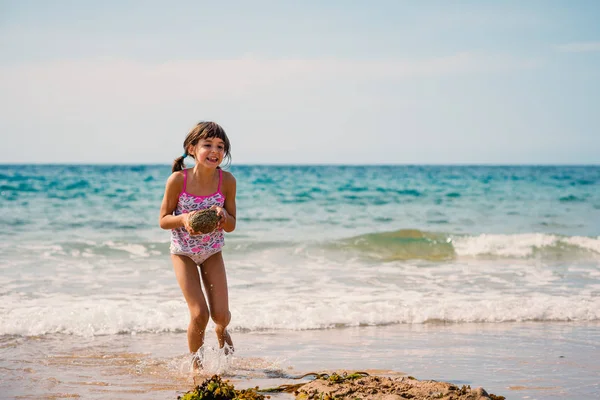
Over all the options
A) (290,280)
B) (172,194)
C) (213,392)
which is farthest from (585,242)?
(213,392)

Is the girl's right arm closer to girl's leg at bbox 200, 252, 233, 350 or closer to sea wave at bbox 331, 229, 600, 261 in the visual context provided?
girl's leg at bbox 200, 252, 233, 350

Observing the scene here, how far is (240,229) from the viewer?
15.8 meters

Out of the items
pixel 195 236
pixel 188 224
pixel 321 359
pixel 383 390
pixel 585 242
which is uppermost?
pixel 188 224

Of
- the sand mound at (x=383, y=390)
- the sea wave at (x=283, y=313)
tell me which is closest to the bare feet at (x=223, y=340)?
the sand mound at (x=383, y=390)

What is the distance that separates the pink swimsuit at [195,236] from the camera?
503 centimetres

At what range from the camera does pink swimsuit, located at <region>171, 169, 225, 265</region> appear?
5027 mm

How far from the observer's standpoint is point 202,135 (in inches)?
196

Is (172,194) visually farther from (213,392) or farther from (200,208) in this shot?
(213,392)

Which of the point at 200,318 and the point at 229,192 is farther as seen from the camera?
the point at 229,192

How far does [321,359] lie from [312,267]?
5280 millimetres

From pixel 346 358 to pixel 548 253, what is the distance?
8.67 m

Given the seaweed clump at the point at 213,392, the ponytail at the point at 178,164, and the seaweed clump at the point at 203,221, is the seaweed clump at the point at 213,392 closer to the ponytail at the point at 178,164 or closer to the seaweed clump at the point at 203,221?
the seaweed clump at the point at 203,221

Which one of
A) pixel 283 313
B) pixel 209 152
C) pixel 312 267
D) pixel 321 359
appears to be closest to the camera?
pixel 209 152

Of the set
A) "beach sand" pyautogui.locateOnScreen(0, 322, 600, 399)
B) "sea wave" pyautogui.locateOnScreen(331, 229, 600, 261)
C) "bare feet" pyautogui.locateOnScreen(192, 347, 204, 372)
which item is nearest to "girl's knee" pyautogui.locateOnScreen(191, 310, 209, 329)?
"bare feet" pyautogui.locateOnScreen(192, 347, 204, 372)
